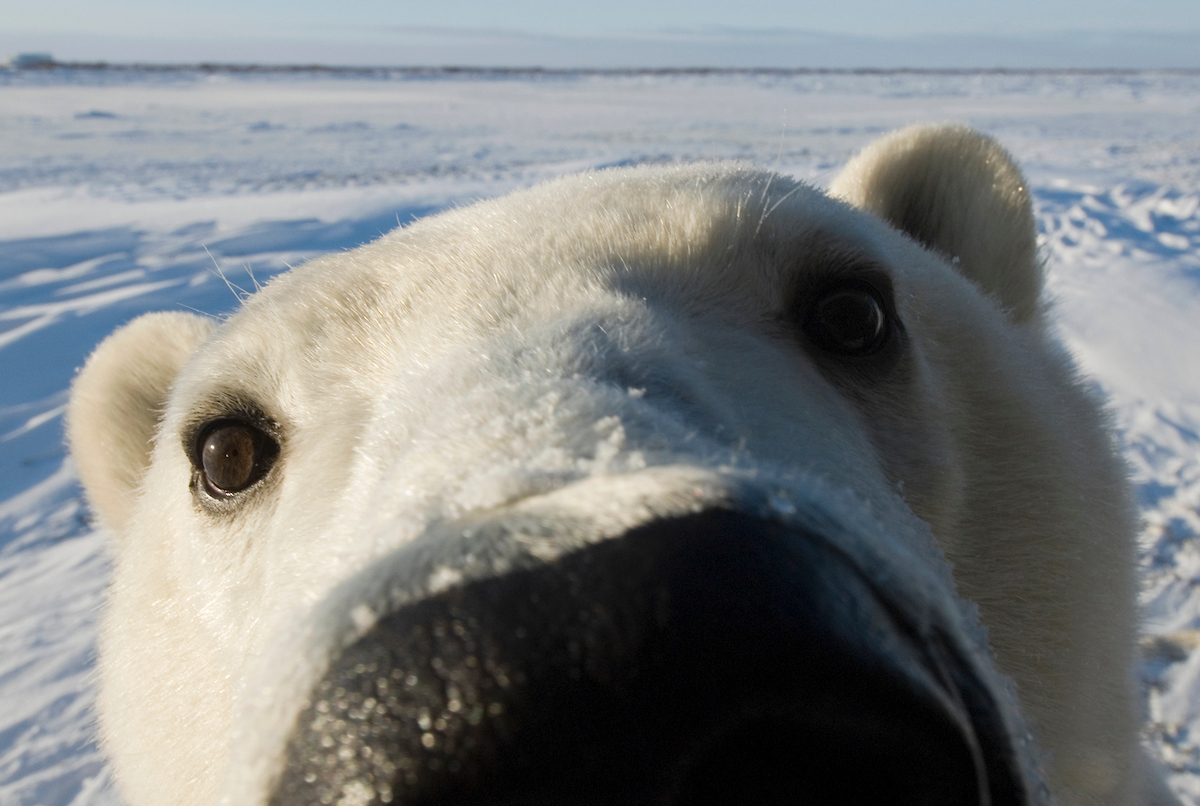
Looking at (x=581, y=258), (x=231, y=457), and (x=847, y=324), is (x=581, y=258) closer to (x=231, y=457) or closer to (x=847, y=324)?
(x=847, y=324)

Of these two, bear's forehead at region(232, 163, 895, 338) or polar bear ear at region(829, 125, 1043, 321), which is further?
polar bear ear at region(829, 125, 1043, 321)

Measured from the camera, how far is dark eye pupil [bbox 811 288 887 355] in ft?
5.93

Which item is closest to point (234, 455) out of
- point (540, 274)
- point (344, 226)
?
point (540, 274)

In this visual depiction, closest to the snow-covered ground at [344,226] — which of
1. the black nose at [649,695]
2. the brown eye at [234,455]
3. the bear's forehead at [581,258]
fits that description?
the bear's forehead at [581,258]

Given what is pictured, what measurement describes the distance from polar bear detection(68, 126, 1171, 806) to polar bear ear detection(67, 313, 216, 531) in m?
0.01

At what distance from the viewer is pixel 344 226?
993cm

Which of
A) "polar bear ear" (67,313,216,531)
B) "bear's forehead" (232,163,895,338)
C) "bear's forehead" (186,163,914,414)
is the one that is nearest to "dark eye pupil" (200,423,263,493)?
"bear's forehead" (186,163,914,414)

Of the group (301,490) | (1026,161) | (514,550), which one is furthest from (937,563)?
(1026,161)

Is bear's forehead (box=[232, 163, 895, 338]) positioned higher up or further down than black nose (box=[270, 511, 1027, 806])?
higher up

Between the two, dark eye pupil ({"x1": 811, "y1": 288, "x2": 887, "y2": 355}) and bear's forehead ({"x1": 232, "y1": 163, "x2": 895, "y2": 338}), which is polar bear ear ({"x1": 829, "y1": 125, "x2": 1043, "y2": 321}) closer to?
bear's forehead ({"x1": 232, "y1": 163, "x2": 895, "y2": 338})

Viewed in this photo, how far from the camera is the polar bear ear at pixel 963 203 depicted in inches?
104

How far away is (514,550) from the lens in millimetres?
846

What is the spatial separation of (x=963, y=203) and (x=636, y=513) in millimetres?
2187

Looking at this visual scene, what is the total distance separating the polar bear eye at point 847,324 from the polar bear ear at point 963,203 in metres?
0.94
